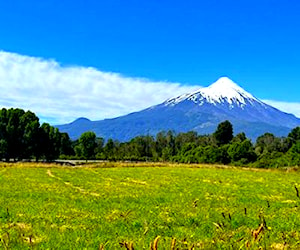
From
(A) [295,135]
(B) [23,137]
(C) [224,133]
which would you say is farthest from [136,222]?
(A) [295,135]

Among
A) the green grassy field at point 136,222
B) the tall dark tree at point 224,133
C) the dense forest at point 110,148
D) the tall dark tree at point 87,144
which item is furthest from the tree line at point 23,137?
the green grassy field at point 136,222

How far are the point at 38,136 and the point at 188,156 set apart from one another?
167 feet

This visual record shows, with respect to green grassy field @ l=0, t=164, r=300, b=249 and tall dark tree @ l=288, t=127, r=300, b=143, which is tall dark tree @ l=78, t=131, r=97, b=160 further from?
green grassy field @ l=0, t=164, r=300, b=249

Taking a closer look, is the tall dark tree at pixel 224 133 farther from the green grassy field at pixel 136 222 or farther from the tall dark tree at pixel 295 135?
the green grassy field at pixel 136 222

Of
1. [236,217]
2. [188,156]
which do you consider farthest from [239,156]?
[236,217]

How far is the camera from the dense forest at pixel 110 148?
125m

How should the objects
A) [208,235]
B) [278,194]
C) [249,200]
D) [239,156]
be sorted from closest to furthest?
[208,235] → [249,200] → [278,194] → [239,156]

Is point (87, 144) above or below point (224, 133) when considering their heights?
below

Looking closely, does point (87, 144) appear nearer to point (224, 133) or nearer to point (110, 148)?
point (110, 148)

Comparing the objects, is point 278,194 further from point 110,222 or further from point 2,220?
point 2,220

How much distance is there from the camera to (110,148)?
174 m

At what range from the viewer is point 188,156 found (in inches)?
5940

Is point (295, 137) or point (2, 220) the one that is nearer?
point (2, 220)

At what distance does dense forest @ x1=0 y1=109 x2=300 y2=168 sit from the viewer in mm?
124688
